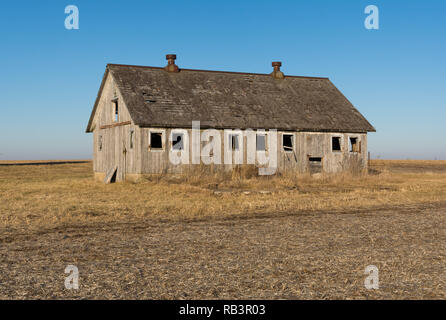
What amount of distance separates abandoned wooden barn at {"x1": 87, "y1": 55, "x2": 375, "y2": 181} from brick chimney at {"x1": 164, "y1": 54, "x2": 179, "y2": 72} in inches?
2.2

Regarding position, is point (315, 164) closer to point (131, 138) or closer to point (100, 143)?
point (131, 138)

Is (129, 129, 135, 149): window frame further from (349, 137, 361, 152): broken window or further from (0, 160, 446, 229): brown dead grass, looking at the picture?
(349, 137, 361, 152): broken window

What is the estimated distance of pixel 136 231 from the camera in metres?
9.51

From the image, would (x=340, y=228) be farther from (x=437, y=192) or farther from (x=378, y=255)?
(x=437, y=192)

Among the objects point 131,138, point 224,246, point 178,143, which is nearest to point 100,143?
point 131,138

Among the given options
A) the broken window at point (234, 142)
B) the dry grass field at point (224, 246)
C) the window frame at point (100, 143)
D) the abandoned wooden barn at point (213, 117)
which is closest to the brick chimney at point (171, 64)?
the abandoned wooden barn at point (213, 117)

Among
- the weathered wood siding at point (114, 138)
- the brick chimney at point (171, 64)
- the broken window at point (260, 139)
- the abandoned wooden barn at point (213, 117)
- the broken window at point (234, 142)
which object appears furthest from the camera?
the brick chimney at point (171, 64)

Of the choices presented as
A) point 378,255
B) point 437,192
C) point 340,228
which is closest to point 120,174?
point 437,192

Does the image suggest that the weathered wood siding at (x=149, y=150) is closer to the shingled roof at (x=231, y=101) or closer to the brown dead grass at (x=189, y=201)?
the shingled roof at (x=231, y=101)

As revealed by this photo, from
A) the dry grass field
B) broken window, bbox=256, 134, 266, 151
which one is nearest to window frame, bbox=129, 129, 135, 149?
broken window, bbox=256, 134, 266, 151

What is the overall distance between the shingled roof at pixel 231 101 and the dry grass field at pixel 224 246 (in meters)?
7.73

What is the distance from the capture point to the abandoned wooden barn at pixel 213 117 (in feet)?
73.2

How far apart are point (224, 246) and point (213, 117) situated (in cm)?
1577
